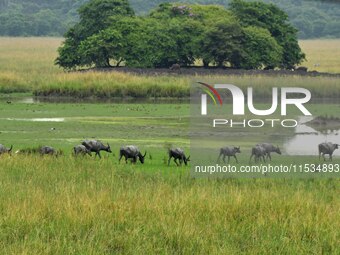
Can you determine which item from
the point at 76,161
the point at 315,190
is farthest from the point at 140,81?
the point at 315,190

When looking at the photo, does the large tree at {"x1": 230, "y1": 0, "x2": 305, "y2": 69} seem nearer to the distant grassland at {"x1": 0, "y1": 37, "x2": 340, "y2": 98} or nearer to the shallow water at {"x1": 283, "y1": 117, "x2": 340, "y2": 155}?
the distant grassland at {"x1": 0, "y1": 37, "x2": 340, "y2": 98}

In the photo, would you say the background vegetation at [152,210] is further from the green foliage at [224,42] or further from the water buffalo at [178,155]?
the green foliage at [224,42]

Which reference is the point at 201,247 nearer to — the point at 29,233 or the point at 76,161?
the point at 29,233

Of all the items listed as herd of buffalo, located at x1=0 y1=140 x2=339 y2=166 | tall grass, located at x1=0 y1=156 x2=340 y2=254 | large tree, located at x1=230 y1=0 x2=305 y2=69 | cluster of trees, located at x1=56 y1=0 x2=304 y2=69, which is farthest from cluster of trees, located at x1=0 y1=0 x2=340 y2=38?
tall grass, located at x1=0 y1=156 x2=340 y2=254

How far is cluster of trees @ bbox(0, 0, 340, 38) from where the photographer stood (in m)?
110

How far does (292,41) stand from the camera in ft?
176

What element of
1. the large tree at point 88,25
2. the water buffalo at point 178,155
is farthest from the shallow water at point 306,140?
the large tree at point 88,25

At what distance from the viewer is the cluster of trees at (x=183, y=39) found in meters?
49.6

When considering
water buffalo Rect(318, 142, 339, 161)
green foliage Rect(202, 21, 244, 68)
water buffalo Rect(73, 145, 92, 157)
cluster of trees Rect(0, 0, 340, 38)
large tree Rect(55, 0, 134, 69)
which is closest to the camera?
water buffalo Rect(73, 145, 92, 157)

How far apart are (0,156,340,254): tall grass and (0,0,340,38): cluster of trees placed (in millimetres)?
88147

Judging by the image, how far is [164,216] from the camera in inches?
471

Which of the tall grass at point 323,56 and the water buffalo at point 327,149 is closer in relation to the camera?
the water buffalo at point 327,149

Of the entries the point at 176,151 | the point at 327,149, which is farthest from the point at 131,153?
the point at 327,149

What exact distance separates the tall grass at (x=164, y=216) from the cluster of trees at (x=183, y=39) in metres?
34.2
